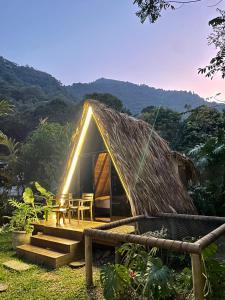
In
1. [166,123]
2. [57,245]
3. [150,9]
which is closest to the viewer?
[150,9]

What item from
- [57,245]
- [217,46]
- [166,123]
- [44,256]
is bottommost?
[44,256]

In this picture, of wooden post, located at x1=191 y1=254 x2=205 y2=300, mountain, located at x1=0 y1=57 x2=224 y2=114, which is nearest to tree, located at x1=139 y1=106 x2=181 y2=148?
mountain, located at x1=0 y1=57 x2=224 y2=114

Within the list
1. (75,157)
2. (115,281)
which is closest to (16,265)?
(115,281)

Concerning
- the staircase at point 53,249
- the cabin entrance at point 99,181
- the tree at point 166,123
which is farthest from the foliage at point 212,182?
the tree at point 166,123

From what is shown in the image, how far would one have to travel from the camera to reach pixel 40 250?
634 centimetres

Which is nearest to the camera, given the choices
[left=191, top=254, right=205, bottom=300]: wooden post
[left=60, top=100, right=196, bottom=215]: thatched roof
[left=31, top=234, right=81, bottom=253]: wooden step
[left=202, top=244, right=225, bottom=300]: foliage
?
[left=191, top=254, right=205, bottom=300]: wooden post

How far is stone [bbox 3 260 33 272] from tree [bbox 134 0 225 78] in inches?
211

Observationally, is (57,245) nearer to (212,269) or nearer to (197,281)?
(212,269)

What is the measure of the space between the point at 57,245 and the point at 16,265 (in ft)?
3.01

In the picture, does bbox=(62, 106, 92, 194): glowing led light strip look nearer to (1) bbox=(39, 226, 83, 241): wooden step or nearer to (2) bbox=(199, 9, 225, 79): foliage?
(1) bbox=(39, 226, 83, 241): wooden step

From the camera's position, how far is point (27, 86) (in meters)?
41.8

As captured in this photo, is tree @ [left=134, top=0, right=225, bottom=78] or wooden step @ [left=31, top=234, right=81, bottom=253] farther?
wooden step @ [left=31, top=234, right=81, bottom=253]

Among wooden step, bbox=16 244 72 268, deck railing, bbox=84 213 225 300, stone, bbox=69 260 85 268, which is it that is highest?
deck railing, bbox=84 213 225 300

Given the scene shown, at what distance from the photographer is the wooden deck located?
589cm
